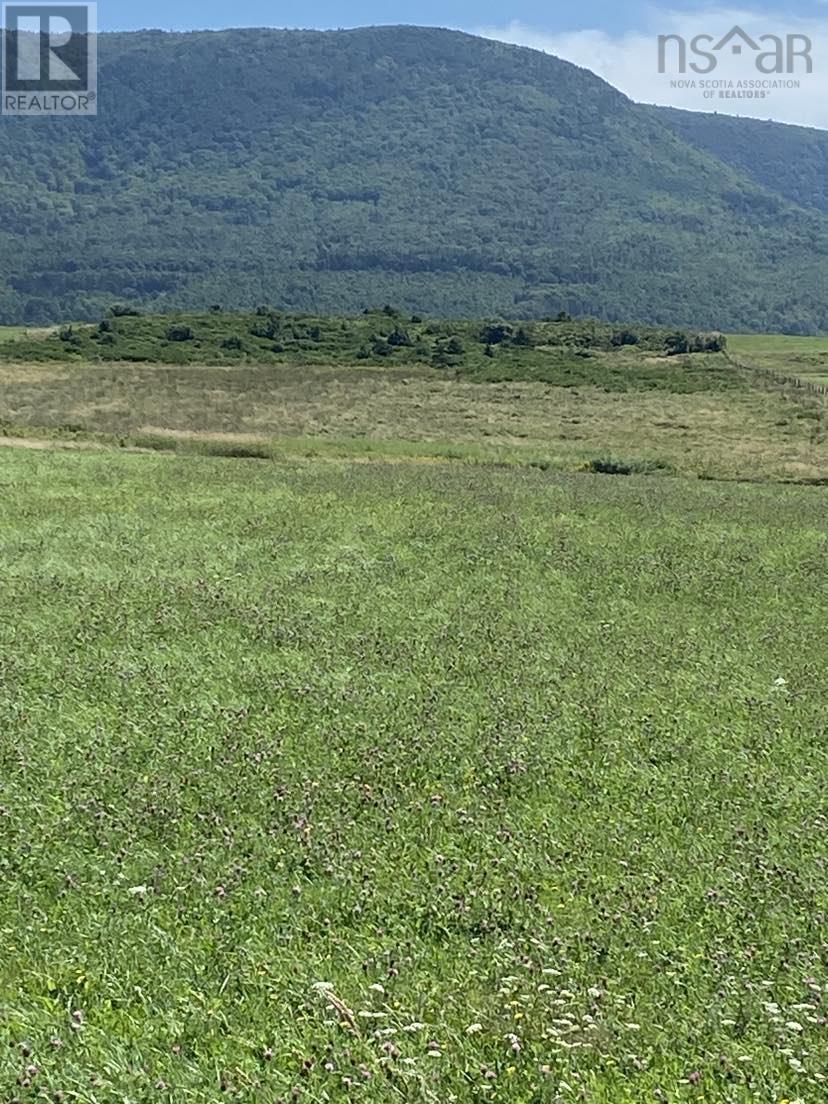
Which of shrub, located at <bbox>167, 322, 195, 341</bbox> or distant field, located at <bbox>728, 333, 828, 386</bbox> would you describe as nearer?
shrub, located at <bbox>167, 322, 195, 341</bbox>

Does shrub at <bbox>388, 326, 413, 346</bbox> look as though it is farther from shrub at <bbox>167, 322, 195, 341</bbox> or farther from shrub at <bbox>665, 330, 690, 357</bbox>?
shrub at <bbox>665, 330, 690, 357</bbox>

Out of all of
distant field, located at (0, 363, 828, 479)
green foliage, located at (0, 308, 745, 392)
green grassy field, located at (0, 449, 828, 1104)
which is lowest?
green grassy field, located at (0, 449, 828, 1104)

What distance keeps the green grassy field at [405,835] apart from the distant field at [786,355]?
66.4 meters

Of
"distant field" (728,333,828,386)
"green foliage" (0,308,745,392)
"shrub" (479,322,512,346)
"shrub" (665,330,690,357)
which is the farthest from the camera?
"shrub" (665,330,690,357)

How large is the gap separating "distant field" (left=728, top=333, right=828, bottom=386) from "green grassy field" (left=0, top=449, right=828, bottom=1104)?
6639cm

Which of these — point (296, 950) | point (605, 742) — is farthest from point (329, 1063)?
point (605, 742)

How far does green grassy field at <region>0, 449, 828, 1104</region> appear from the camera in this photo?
19.9ft

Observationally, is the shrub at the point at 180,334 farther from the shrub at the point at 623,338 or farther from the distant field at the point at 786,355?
the distant field at the point at 786,355

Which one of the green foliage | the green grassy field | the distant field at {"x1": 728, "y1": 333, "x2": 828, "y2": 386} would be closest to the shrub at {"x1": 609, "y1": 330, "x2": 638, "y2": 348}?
the green foliage

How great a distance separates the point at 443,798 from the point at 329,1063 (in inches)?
151

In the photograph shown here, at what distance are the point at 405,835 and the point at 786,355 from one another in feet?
334

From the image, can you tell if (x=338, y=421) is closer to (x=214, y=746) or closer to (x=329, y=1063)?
(x=214, y=746)

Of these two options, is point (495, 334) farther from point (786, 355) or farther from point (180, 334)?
point (786, 355)

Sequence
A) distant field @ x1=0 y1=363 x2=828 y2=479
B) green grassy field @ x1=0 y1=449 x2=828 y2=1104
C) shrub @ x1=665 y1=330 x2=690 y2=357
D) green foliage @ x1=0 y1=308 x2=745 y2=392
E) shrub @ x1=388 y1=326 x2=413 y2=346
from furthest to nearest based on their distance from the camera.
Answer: shrub @ x1=665 y1=330 x2=690 y2=357 < shrub @ x1=388 y1=326 x2=413 y2=346 < green foliage @ x1=0 y1=308 x2=745 y2=392 < distant field @ x1=0 y1=363 x2=828 y2=479 < green grassy field @ x1=0 y1=449 x2=828 y2=1104
